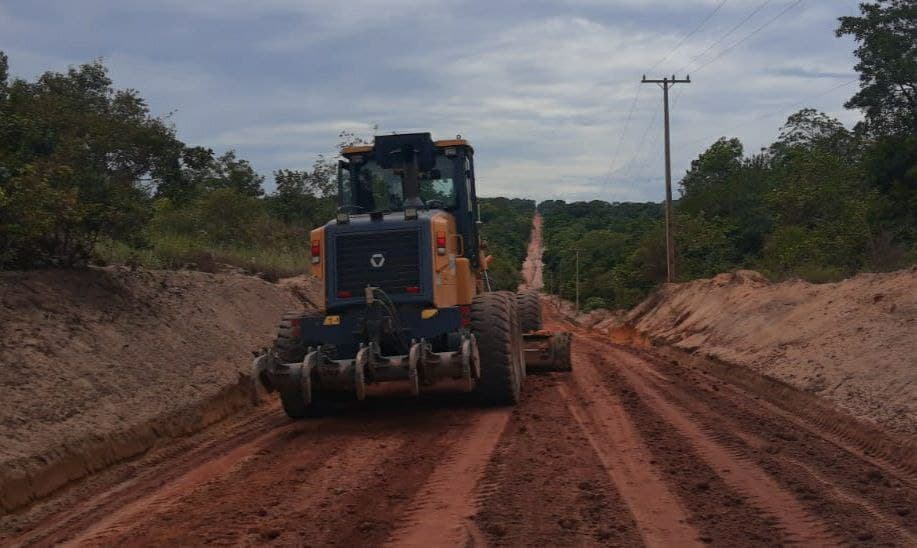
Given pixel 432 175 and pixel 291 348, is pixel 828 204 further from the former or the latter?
pixel 291 348

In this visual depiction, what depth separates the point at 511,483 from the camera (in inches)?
270

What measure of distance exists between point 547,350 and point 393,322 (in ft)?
17.1

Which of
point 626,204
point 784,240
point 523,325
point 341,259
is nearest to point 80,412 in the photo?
point 341,259

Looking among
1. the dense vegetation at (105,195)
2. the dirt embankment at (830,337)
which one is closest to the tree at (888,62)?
the dirt embankment at (830,337)

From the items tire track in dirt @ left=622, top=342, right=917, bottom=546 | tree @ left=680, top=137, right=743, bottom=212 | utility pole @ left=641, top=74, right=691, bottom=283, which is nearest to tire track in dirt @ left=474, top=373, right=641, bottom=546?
tire track in dirt @ left=622, top=342, right=917, bottom=546

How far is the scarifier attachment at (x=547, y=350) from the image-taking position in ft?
48.0

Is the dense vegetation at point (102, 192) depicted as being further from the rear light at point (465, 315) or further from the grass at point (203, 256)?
the rear light at point (465, 315)

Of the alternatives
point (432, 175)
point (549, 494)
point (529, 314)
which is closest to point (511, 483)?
point (549, 494)

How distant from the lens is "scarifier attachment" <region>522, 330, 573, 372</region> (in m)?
14.6

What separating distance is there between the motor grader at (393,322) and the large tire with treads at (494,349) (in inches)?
0.5

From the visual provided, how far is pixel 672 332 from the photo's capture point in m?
24.4

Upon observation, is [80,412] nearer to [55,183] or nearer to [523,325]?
[55,183]

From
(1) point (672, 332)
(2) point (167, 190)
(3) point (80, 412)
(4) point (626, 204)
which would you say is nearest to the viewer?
(3) point (80, 412)

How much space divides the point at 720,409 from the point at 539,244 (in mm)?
114833
